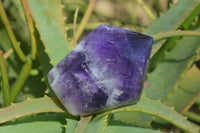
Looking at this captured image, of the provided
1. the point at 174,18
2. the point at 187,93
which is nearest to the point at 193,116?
the point at 187,93

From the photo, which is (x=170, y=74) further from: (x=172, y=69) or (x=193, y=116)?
(x=193, y=116)

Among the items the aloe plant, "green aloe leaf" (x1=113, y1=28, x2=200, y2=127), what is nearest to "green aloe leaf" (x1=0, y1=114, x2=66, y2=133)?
the aloe plant

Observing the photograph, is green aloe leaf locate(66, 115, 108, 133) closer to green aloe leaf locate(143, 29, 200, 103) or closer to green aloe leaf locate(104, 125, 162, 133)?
green aloe leaf locate(104, 125, 162, 133)

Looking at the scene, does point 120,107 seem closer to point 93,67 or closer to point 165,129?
point 93,67

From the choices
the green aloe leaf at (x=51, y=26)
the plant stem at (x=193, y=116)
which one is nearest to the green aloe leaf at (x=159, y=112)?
the green aloe leaf at (x=51, y=26)

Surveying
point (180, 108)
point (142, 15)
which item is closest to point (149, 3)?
point (142, 15)
